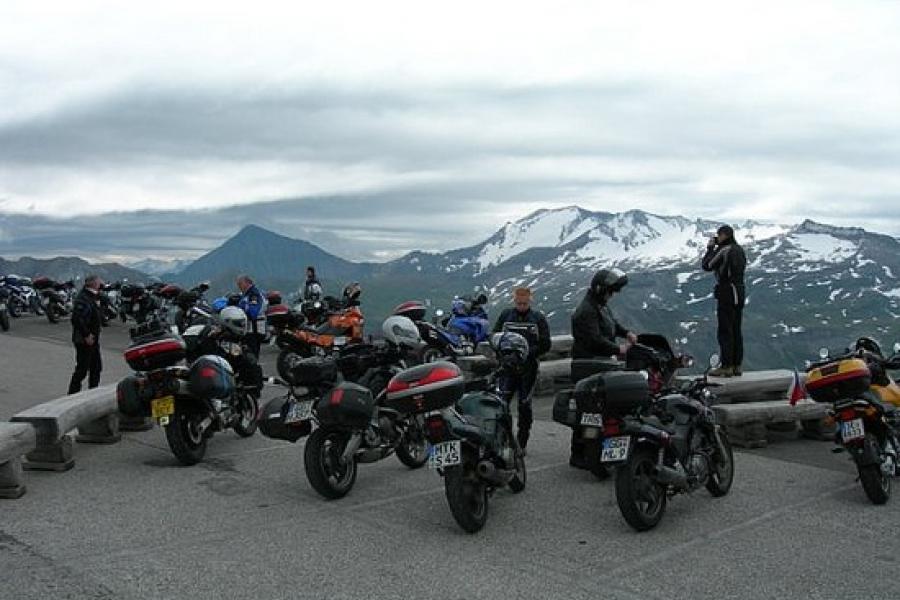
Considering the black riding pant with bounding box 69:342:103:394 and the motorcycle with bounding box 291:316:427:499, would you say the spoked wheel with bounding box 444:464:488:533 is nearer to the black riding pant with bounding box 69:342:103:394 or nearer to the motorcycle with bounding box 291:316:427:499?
the motorcycle with bounding box 291:316:427:499

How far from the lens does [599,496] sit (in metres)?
7.39

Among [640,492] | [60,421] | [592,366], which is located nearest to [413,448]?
[592,366]

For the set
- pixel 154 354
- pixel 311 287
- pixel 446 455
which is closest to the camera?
pixel 446 455

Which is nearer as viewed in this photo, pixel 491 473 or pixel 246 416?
pixel 491 473

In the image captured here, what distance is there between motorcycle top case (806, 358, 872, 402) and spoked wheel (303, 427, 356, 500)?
3.90 m

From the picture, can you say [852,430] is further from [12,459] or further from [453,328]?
[453,328]


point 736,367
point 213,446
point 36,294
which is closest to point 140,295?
point 36,294

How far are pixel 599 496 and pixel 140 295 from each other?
742 inches

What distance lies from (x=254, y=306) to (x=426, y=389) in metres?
10.8

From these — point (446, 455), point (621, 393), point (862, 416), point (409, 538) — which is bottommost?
point (409, 538)

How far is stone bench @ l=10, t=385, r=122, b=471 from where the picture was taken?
7848 millimetres

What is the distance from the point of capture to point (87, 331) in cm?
1205

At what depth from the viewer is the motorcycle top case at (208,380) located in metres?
8.24

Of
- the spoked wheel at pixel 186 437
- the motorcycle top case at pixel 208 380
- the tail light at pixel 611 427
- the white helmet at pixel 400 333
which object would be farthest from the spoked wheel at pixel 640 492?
the spoked wheel at pixel 186 437
